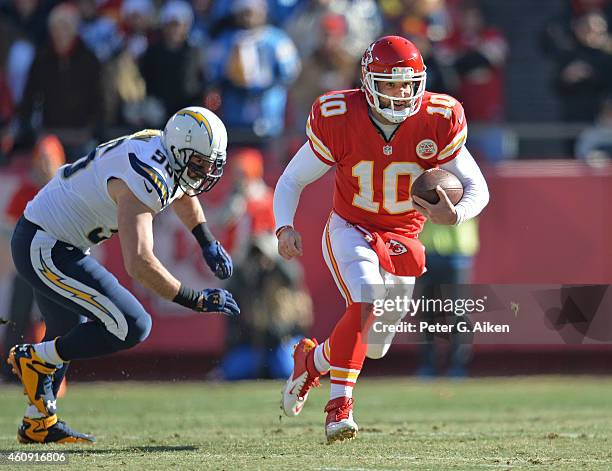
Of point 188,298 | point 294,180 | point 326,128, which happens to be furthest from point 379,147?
point 188,298

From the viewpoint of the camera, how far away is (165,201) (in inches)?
267

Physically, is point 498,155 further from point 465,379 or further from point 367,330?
point 367,330

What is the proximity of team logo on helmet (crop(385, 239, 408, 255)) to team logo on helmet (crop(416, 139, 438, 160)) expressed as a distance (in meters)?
0.48

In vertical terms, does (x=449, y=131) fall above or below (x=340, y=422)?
above

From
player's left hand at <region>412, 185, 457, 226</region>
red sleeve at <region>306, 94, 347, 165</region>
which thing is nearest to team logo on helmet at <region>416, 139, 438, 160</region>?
player's left hand at <region>412, 185, 457, 226</region>

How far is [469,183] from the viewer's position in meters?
7.06

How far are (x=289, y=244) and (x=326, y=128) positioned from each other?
2.14 ft

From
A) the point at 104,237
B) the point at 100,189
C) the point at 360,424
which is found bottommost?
the point at 360,424

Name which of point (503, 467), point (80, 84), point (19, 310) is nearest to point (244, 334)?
point (19, 310)

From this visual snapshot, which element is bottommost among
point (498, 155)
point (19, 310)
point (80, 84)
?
point (19, 310)

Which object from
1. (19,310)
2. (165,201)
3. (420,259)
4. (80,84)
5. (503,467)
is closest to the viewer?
(503,467)

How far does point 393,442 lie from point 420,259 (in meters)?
1.00

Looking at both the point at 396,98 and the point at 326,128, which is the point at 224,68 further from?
the point at 396,98

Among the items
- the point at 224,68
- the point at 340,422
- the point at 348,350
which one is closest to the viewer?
the point at 340,422
